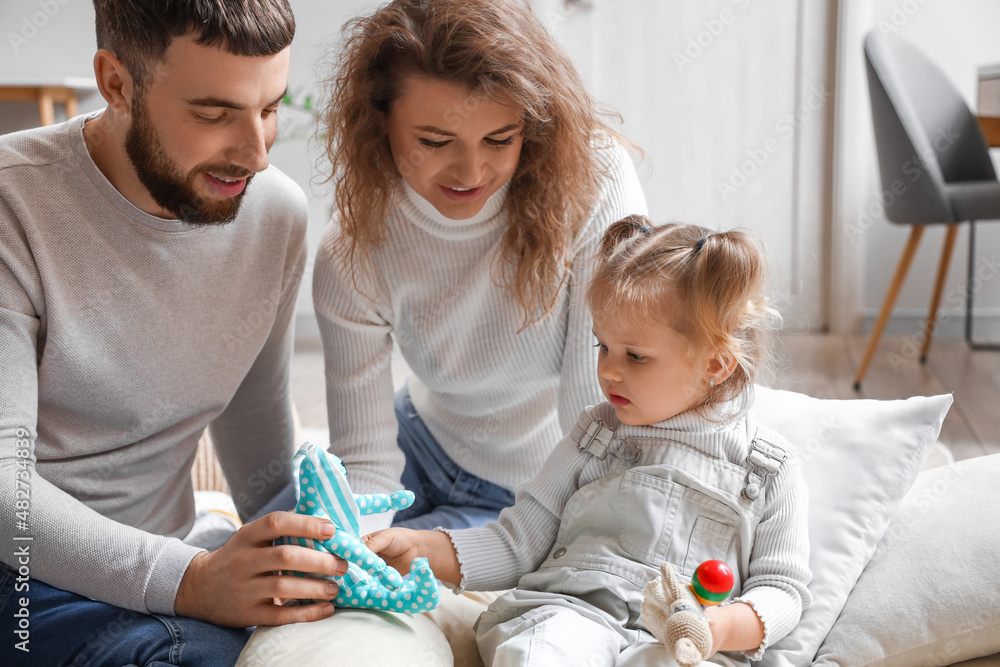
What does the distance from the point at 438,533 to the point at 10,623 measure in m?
0.48

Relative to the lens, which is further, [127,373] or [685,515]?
[127,373]

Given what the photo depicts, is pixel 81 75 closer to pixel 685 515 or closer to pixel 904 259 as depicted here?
pixel 904 259

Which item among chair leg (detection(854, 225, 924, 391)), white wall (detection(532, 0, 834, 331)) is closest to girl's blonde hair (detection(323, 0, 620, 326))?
chair leg (detection(854, 225, 924, 391))

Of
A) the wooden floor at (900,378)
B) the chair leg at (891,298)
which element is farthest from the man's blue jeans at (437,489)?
the chair leg at (891,298)

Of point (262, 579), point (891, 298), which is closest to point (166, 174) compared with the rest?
point (262, 579)

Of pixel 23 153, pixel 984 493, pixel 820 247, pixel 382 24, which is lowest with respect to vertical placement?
pixel 820 247

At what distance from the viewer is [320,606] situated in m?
0.91

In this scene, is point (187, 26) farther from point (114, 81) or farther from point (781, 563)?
point (781, 563)

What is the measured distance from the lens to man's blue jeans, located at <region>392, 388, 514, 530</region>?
1.34 metres

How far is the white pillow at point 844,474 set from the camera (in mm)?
951

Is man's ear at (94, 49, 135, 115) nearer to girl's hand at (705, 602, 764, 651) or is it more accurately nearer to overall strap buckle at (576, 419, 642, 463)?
overall strap buckle at (576, 419, 642, 463)

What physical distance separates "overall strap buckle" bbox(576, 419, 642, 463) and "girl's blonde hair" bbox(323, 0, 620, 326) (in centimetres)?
22

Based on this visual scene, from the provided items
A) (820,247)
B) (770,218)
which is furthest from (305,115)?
(820,247)

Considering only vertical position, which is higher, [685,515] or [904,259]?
[685,515]
